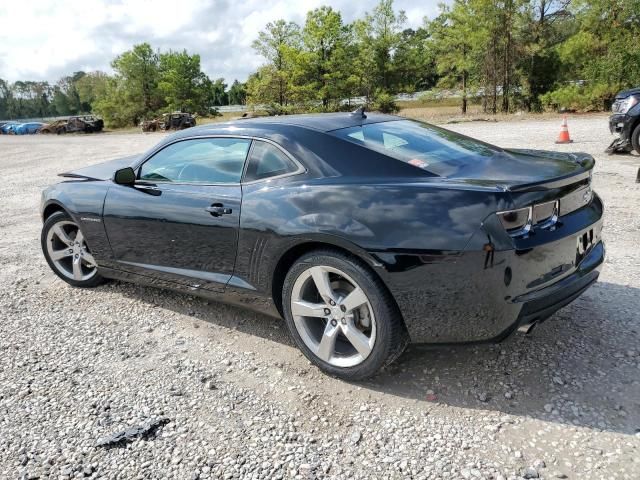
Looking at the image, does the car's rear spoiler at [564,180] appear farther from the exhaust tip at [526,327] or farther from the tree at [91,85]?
the tree at [91,85]

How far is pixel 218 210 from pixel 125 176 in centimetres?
103

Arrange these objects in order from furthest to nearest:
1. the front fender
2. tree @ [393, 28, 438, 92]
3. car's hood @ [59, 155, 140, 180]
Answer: tree @ [393, 28, 438, 92], car's hood @ [59, 155, 140, 180], the front fender

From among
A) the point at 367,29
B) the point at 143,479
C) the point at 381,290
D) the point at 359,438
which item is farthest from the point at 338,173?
the point at 367,29

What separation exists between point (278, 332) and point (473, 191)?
1828mm

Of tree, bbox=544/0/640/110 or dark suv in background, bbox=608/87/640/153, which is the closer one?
dark suv in background, bbox=608/87/640/153

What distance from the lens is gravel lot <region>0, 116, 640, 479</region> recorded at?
93.8 inches

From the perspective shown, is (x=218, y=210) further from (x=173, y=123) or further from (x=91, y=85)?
(x=91, y=85)

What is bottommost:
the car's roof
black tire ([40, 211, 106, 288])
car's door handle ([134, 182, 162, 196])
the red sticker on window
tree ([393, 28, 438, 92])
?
black tire ([40, 211, 106, 288])

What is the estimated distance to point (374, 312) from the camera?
2764 mm

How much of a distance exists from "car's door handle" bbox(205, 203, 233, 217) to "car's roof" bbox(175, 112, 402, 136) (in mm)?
574

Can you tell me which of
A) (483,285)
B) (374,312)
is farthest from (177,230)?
(483,285)

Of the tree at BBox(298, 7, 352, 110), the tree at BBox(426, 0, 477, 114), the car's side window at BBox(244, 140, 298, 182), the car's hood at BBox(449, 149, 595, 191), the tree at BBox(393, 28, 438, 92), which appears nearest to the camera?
the car's hood at BBox(449, 149, 595, 191)

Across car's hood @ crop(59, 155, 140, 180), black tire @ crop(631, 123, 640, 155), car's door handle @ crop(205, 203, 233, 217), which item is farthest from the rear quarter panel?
black tire @ crop(631, 123, 640, 155)

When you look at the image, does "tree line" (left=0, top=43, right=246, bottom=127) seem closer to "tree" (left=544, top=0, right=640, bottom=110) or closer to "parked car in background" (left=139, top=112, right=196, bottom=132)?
"parked car in background" (left=139, top=112, right=196, bottom=132)
